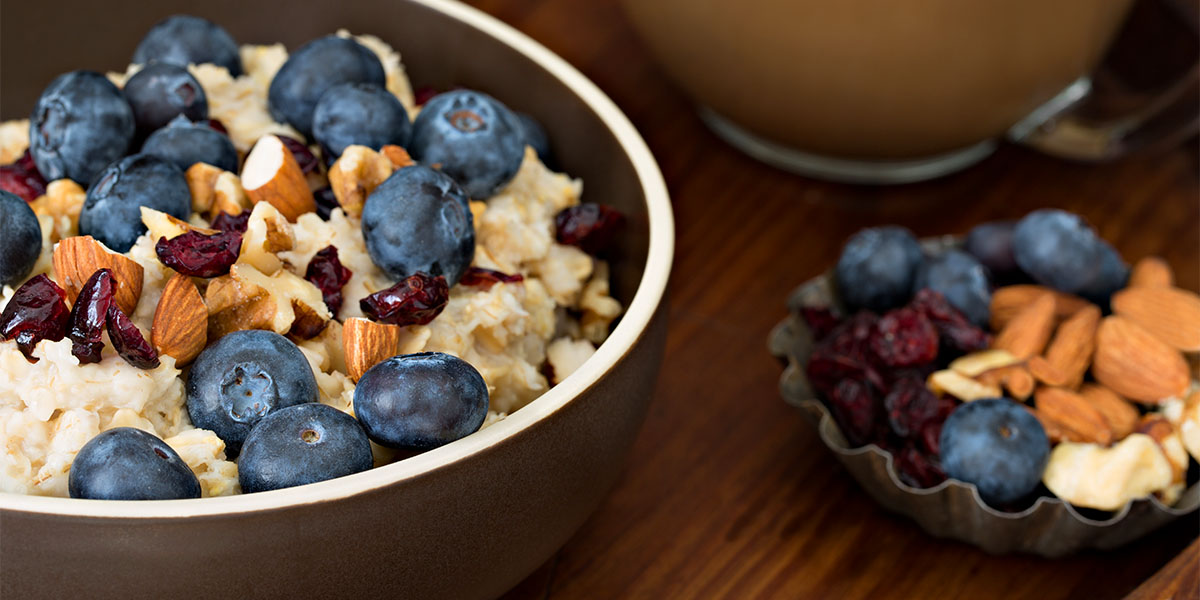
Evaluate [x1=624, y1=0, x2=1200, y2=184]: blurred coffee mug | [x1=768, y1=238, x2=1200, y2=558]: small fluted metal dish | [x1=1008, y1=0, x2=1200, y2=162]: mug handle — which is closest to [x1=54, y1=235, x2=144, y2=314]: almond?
[x1=768, y1=238, x2=1200, y2=558]: small fluted metal dish

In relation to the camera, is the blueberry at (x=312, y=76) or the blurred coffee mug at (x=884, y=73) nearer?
the blueberry at (x=312, y=76)

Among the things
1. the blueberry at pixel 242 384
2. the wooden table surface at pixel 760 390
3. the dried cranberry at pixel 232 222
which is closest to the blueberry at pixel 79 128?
the dried cranberry at pixel 232 222

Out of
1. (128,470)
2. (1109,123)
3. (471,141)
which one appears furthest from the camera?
(1109,123)

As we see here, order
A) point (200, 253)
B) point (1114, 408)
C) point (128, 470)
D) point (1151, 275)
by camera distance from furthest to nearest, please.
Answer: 1. point (1151, 275)
2. point (1114, 408)
3. point (200, 253)
4. point (128, 470)

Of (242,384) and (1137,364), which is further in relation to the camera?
(1137,364)

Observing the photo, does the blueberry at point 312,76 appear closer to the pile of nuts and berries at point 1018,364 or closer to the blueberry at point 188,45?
the blueberry at point 188,45

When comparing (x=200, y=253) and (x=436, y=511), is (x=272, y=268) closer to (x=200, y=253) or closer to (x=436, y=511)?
(x=200, y=253)

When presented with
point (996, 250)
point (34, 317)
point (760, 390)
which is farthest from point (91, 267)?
point (996, 250)
